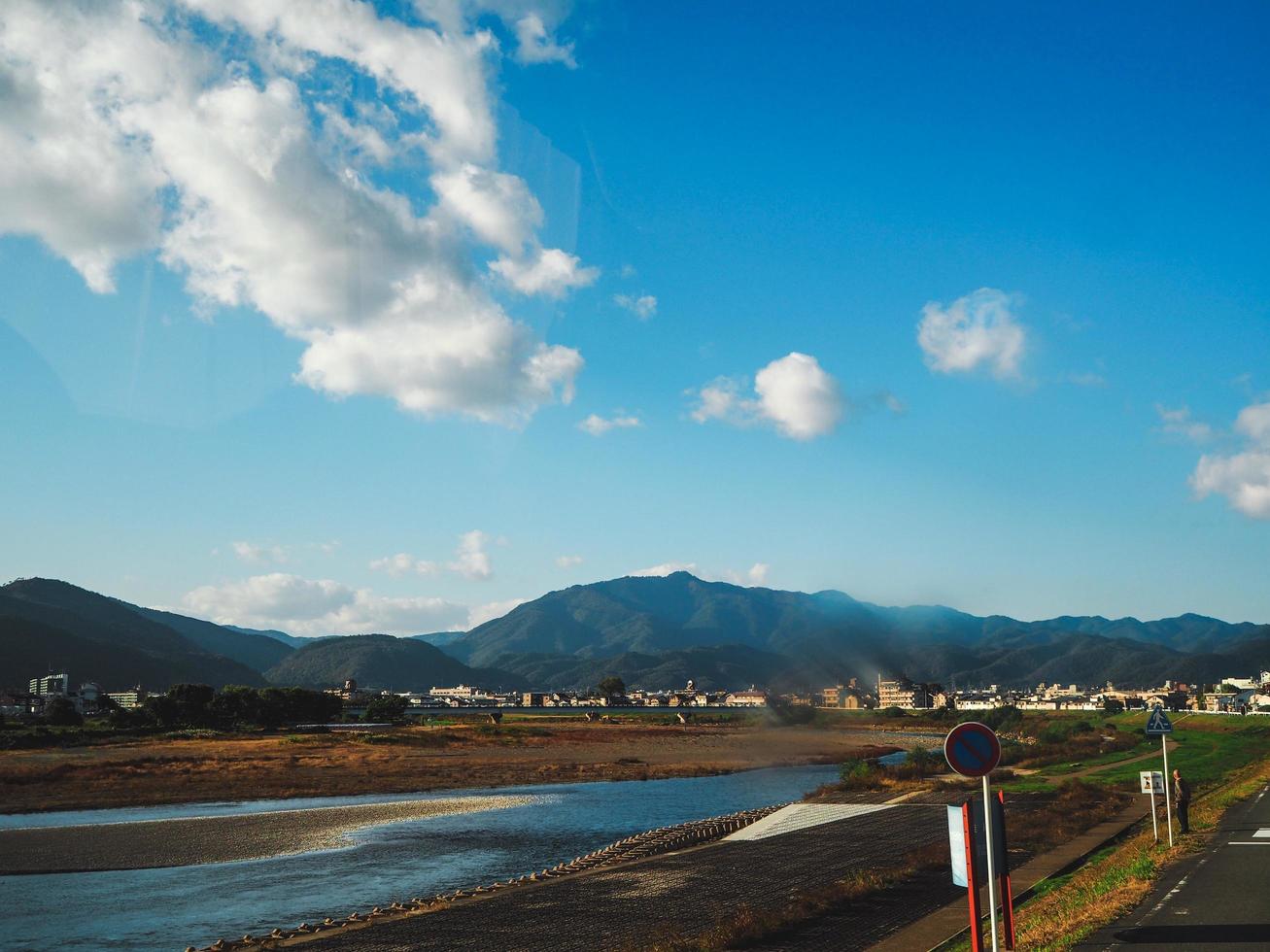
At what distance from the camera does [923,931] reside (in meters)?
21.2

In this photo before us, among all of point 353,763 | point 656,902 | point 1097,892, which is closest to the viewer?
point 1097,892

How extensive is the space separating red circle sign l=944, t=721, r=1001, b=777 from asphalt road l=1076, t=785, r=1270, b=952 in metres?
4.93

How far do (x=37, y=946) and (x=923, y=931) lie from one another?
2278 centimetres

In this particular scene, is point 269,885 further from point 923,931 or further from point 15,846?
point 923,931

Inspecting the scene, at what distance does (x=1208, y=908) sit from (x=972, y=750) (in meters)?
8.72

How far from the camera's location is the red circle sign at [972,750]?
13508mm

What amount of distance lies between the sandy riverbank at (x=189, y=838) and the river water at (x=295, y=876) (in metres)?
1.87

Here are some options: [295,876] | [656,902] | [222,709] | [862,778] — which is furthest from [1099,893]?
[222,709]

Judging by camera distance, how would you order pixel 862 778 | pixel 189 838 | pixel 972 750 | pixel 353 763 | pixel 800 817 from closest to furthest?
pixel 972 750 → pixel 189 838 → pixel 800 817 → pixel 862 778 → pixel 353 763

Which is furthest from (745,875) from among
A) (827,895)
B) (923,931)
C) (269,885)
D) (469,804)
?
(469,804)

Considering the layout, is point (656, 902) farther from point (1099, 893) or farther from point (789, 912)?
point (1099, 893)

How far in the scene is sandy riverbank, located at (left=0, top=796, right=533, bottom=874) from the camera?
4025cm

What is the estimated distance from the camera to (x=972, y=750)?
13586 millimetres

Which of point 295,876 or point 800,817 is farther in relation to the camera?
point 800,817
